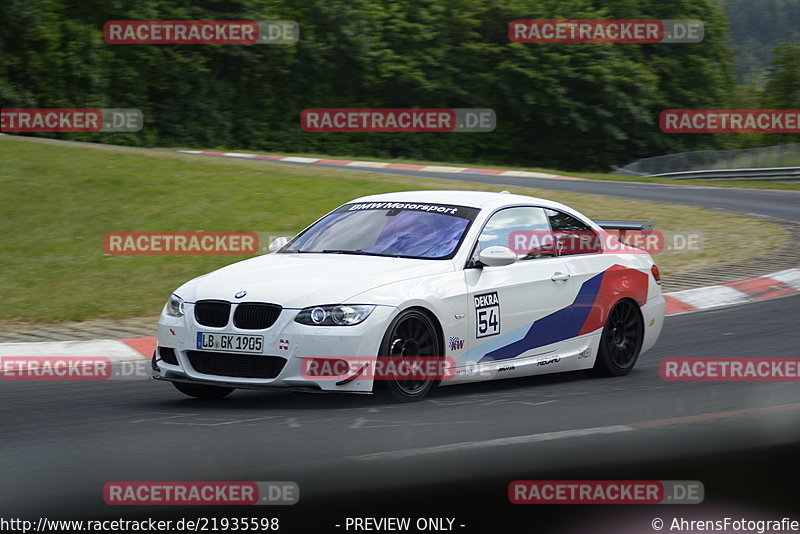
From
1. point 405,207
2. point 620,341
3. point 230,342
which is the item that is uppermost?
point 405,207

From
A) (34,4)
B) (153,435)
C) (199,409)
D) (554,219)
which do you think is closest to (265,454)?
(153,435)

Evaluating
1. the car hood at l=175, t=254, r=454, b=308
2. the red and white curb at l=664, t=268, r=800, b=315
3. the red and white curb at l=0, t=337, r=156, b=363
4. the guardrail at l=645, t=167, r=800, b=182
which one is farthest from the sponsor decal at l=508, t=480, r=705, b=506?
the guardrail at l=645, t=167, r=800, b=182

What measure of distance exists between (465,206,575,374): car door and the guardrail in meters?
29.9

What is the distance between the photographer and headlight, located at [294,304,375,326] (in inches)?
283

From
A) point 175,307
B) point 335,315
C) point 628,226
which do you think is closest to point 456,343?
point 335,315

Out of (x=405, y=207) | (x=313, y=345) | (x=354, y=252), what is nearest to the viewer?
(x=313, y=345)

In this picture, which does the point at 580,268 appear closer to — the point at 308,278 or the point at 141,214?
the point at 308,278

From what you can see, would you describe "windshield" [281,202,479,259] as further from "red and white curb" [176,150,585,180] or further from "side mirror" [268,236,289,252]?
"red and white curb" [176,150,585,180]

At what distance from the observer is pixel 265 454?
6.13 metres

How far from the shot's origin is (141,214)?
56.1 feet

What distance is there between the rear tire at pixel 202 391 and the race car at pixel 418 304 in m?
0.01

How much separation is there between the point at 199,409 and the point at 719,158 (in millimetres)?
40416

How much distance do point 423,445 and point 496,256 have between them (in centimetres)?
210

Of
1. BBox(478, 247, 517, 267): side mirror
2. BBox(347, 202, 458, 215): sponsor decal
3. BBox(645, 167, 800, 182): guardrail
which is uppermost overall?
BBox(645, 167, 800, 182): guardrail
